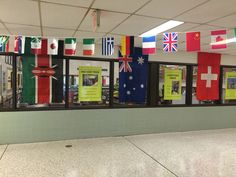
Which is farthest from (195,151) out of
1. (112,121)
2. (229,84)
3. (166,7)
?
(229,84)

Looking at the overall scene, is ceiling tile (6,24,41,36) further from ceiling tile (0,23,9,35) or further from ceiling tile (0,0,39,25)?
ceiling tile (0,0,39,25)

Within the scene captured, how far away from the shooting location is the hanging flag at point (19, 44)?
395 centimetres

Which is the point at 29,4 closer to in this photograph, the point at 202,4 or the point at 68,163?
the point at 202,4

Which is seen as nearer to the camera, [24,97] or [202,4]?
[202,4]

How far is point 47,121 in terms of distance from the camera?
14.4 feet

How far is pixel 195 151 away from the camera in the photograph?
3.90 metres

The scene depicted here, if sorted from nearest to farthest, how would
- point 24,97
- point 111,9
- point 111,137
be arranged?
point 111,9, point 24,97, point 111,137

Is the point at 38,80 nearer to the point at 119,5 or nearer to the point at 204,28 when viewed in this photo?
the point at 119,5

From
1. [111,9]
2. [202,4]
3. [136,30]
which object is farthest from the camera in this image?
[136,30]

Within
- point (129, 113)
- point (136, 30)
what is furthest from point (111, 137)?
point (136, 30)

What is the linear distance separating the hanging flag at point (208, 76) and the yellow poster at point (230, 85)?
399 mm

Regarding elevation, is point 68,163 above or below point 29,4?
below

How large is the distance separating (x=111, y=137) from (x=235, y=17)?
11.0ft

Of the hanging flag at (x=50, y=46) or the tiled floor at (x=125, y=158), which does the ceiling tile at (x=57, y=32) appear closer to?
the hanging flag at (x=50, y=46)
